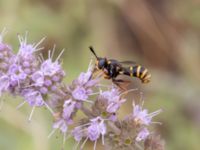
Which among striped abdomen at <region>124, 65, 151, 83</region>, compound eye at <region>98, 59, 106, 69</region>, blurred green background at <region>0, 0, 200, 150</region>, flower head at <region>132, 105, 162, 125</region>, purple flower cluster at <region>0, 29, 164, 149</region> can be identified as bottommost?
purple flower cluster at <region>0, 29, 164, 149</region>

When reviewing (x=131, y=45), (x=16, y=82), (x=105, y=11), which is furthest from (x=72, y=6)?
(x=16, y=82)

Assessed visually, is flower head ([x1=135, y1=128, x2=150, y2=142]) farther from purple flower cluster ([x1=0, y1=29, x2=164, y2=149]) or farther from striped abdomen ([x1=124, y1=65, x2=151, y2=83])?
striped abdomen ([x1=124, y1=65, x2=151, y2=83])

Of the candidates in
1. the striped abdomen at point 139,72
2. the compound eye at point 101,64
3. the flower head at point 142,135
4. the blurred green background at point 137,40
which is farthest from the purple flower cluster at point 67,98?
the blurred green background at point 137,40

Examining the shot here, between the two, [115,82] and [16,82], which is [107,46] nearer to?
[115,82]

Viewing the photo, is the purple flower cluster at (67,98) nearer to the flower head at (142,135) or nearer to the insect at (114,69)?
the flower head at (142,135)

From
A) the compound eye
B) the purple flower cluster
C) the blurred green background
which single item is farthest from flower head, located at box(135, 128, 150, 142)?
the blurred green background

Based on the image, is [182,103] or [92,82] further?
[182,103]
